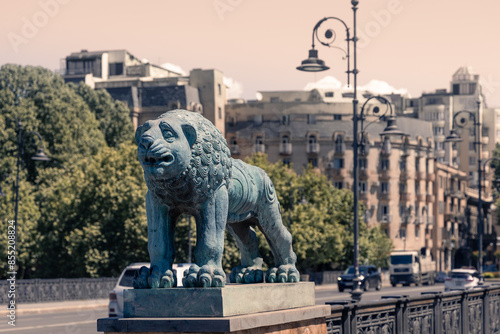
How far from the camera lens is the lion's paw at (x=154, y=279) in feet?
23.4

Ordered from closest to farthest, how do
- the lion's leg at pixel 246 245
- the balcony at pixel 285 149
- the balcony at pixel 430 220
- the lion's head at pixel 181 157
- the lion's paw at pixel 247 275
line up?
the lion's head at pixel 181 157
the lion's paw at pixel 247 275
the lion's leg at pixel 246 245
the balcony at pixel 285 149
the balcony at pixel 430 220

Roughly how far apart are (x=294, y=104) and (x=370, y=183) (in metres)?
13.9

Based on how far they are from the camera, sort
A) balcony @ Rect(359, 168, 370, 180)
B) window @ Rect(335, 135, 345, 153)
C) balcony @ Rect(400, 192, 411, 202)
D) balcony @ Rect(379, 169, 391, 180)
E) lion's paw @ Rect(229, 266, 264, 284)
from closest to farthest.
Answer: lion's paw @ Rect(229, 266, 264, 284)
balcony @ Rect(359, 168, 370, 180)
window @ Rect(335, 135, 345, 153)
balcony @ Rect(379, 169, 391, 180)
balcony @ Rect(400, 192, 411, 202)

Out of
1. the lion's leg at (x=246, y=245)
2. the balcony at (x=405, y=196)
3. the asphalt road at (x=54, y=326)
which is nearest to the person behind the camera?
the lion's leg at (x=246, y=245)

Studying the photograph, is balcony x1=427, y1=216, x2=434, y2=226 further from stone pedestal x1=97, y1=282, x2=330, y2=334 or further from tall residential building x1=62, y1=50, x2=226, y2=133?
stone pedestal x1=97, y1=282, x2=330, y2=334

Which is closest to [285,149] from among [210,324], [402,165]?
[402,165]

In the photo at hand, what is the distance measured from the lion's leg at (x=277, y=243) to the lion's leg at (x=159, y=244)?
1282mm

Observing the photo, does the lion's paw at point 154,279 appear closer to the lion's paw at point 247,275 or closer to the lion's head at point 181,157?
the lion's head at point 181,157

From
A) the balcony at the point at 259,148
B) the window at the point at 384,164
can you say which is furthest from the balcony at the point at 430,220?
the balcony at the point at 259,148

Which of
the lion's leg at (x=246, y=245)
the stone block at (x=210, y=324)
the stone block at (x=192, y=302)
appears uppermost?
the lion's leg at (x=246, y=245)

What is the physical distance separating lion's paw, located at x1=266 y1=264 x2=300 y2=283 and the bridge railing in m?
1.07

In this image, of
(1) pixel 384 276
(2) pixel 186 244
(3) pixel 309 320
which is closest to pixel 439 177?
(1) pixel 384 276

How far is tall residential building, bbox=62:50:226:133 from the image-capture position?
331ft

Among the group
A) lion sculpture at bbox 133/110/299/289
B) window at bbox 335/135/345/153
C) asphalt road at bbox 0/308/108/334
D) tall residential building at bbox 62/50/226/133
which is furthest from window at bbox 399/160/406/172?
lion sculpture at bbox 133/110/299/289
